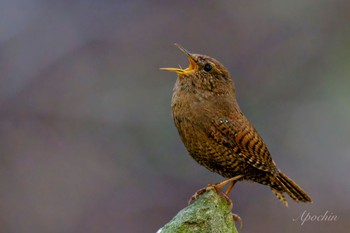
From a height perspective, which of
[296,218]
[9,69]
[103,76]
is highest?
[9,69]

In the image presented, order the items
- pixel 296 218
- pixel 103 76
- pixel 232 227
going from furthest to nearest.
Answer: pixel 103 76, pixel 296 218, pixel 232 227

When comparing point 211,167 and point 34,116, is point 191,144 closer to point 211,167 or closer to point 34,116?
point 211,167

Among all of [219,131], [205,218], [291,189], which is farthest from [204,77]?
[205,218]

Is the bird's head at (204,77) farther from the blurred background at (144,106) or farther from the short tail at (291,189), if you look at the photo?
the blurred background at (144,106)

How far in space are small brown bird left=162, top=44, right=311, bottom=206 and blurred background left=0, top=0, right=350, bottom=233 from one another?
5339 mm

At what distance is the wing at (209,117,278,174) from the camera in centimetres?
496

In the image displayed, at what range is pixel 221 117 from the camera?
197 inches

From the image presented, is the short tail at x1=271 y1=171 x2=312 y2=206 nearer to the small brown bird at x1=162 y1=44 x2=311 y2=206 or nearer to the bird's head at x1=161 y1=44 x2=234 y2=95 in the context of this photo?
the small brown bird at x1=162 y1=44 x2=311 y2=206

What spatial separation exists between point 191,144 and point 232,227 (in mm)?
726

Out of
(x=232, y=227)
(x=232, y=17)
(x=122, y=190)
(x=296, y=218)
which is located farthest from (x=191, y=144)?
(x=232, y=17)

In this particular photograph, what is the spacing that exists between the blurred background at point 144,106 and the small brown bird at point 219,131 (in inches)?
210
